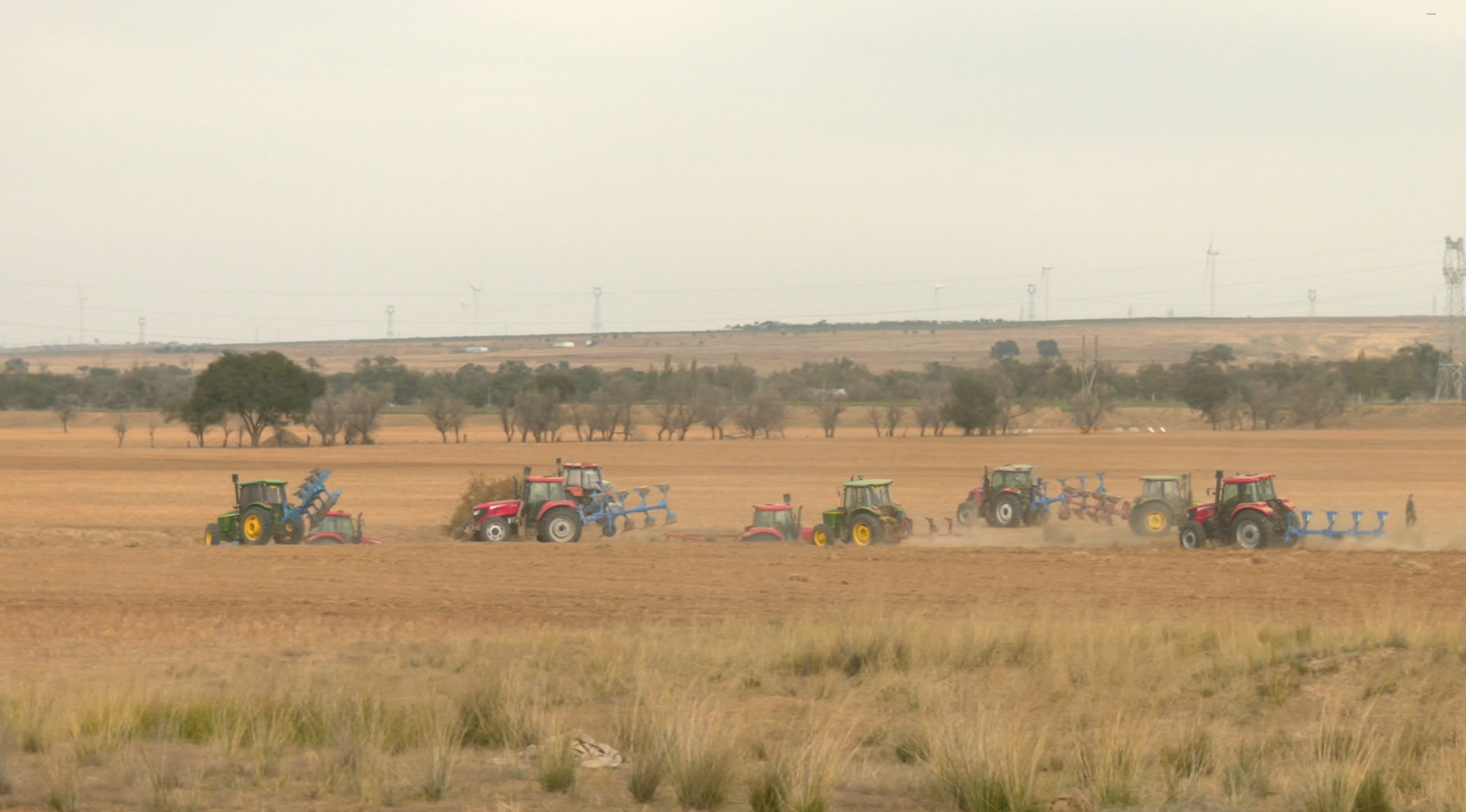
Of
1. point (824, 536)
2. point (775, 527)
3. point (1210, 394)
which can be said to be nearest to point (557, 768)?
point (824, 536)

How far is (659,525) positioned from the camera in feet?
115

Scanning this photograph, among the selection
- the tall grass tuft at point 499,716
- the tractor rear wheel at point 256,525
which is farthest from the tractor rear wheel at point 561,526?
the tall grass tuft at point 499,716

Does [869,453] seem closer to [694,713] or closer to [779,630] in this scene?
[779,630]

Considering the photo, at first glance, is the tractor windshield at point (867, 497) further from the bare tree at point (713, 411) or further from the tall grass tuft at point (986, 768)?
the bare tree at point (713, 411)

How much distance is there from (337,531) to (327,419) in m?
56.1

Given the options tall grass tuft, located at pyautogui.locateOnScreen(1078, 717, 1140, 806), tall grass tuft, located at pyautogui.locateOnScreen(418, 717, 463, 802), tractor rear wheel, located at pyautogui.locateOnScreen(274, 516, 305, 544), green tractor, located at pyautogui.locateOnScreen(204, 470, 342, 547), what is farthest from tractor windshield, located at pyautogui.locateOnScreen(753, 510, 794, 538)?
tall grass tuft, located at pyautogui.locateOnScreen(1078, 717, 1140, 806)

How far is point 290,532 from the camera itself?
28969 millimetres

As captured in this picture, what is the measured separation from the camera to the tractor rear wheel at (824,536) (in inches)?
1087

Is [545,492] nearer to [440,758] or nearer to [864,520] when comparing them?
[864,520]

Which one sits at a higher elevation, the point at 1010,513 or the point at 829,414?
the point at 829,414

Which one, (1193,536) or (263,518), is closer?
(1193,536)

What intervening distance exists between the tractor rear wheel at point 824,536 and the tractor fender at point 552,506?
5.05m

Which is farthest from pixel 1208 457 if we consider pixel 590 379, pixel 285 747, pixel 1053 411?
pixel 590 379

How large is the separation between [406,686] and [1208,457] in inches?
1951
